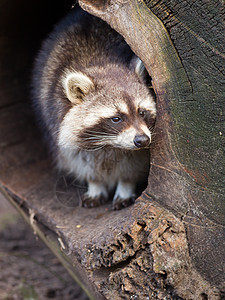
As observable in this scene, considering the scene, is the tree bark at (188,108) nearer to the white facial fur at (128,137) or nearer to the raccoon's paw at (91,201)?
the white facial fur at (128,137)

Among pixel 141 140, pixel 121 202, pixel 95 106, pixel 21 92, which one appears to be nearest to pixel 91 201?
pixel 121 202

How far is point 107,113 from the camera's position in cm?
288

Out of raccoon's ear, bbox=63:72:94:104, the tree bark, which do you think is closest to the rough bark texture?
the tree bark

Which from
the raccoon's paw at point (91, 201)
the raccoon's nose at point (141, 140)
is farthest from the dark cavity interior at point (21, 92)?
the raccoon's nose at point (141, 140)

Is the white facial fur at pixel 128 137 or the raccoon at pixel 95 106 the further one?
the raccoon at pixel 95 106

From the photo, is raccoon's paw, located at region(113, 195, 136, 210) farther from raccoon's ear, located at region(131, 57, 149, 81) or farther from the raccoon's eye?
raccoon's ear, located at region(131, 57, 149, 81)

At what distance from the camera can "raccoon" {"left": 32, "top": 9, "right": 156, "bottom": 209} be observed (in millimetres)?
2875

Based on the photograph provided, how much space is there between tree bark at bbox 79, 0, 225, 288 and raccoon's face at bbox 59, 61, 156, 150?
0.31 m

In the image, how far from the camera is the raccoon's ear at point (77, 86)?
9.64 ft

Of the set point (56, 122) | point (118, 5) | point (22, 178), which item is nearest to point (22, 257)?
point (22, 178)

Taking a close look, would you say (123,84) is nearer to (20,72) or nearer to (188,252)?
(188,252)

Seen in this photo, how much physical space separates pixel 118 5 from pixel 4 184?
2.36 m

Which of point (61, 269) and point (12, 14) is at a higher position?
point (12, 14)

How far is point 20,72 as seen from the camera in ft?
15.2
